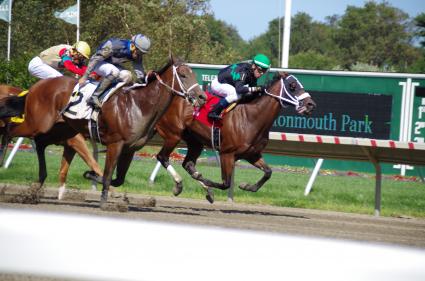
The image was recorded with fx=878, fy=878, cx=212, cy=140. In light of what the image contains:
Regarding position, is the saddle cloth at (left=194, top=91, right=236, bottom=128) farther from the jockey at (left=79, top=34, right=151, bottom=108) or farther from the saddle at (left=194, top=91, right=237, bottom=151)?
the jockey at (left=79, top=34, right=151, bottom=108)

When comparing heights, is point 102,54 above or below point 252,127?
above

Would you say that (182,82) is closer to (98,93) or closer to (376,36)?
(98,93)

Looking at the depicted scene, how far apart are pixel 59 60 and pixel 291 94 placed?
10.3 ft

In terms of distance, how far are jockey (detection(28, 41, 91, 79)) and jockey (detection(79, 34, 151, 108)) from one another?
105 cm

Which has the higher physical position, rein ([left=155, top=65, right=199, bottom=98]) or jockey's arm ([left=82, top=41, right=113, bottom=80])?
jockey's arm ([left=82, top=41, right=113, bottom=80])

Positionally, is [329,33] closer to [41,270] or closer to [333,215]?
[333,215]

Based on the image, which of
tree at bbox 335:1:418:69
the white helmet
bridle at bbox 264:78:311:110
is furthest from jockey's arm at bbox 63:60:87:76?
tree at bbox 335:1:418:69

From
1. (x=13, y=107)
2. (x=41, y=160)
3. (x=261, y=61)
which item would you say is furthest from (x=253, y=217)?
(x=13, y=107)

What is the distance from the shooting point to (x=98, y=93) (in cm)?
996

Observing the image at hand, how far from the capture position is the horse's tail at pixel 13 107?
11336 millimetres

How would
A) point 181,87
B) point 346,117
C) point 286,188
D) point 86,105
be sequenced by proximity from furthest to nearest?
point 346,117
point 286,188
point 86,105
point 181,87

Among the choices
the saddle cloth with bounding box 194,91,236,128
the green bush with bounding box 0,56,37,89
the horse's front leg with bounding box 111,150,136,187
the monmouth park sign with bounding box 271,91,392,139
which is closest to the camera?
the horse's front leg with bounding box 111,150,136,187

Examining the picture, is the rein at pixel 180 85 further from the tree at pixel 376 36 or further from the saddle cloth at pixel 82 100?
the tree at pixel 376 36

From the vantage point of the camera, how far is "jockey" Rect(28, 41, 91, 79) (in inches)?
446
